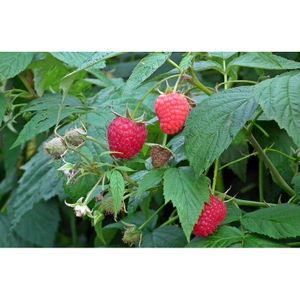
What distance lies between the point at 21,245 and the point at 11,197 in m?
0.12

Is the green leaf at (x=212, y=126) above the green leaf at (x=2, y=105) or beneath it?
above

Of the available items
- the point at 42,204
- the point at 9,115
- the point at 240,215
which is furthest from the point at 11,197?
the point at 240,215

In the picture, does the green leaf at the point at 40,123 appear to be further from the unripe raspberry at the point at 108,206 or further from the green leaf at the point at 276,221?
the green leaf at the point at 276,221

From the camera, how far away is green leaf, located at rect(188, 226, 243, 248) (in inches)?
35.1

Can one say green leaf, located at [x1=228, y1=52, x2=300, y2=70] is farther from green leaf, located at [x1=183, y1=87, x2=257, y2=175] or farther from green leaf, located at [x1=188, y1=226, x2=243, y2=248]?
green leaf, located at [x1=188, y1=226, x2=243, y2=248]

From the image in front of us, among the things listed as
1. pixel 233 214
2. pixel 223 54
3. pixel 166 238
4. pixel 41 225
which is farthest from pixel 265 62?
pixel 41 225

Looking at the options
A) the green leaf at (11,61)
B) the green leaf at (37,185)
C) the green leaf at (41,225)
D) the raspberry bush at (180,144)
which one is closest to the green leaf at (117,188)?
the raspberry bush at (180,144)

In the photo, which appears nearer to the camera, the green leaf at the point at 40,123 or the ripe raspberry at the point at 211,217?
the ripe raspberry at the point at 211,217

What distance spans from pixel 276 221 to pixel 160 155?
176mm

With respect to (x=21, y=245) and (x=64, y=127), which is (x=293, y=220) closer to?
(x=64, y=127)

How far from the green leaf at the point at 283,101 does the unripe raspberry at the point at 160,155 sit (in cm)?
13

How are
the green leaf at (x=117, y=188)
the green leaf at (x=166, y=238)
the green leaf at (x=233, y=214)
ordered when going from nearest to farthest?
the green leaf at (x=117, y=188)
the green leaf at (x=233, y=214)
the green leaf at (x=166, y=238)

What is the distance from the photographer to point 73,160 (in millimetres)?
929

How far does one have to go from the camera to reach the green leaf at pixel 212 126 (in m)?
0.86
